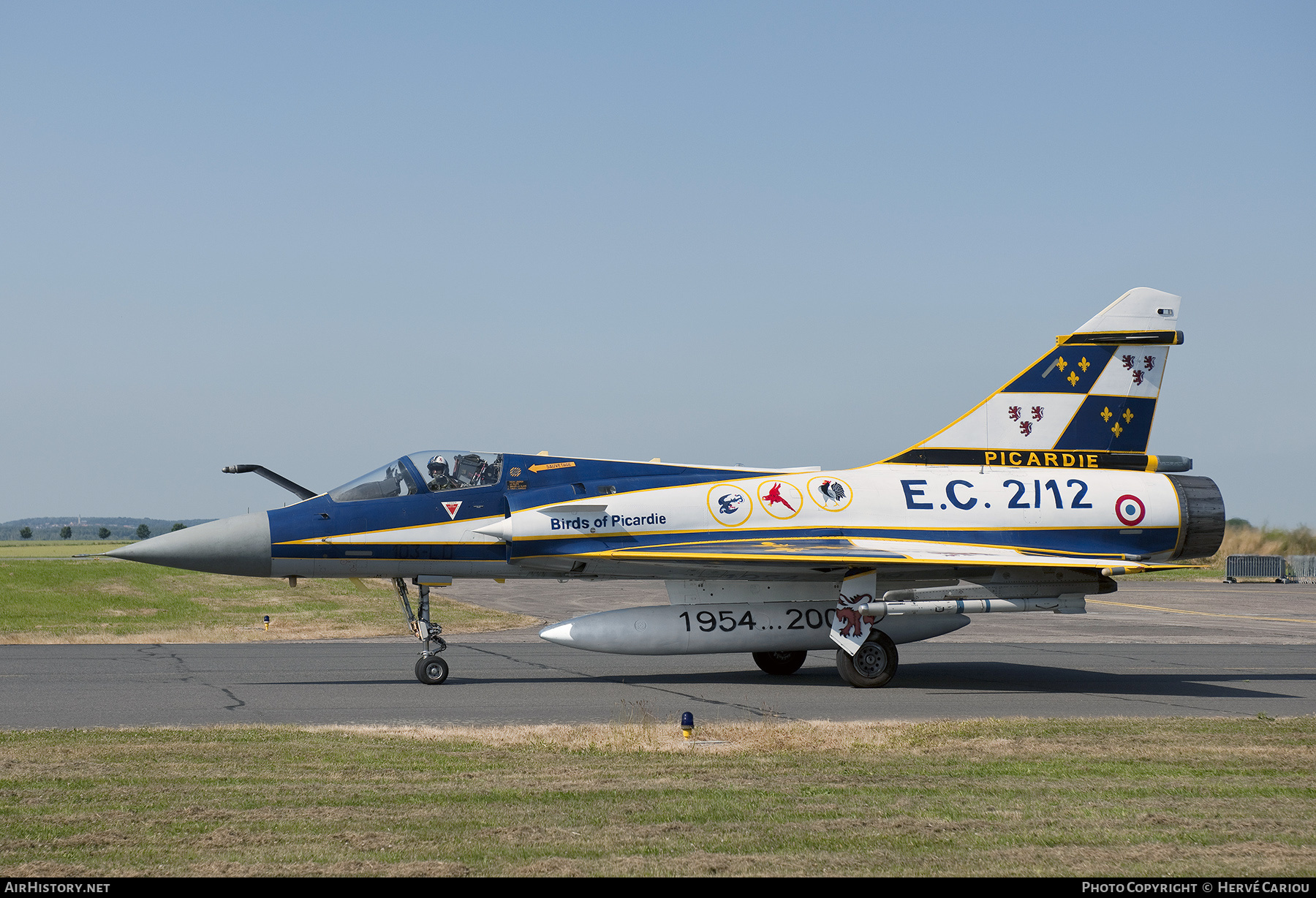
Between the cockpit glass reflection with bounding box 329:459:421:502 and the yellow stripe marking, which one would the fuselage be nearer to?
the cockpit glass reflection with bounding box 329:459:421:502

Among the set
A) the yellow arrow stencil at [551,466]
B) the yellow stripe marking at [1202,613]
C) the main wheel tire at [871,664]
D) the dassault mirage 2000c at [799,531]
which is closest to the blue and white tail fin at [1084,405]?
the dassault mirage 2000c at [799,531]

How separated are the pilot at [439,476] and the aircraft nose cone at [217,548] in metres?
2.15

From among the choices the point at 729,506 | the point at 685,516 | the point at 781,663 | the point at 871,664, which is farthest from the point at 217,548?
the point at 871,664

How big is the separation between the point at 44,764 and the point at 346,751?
2227 millimetres

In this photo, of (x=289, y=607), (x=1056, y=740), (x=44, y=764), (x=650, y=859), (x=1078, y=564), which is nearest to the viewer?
(x=650, y=859)

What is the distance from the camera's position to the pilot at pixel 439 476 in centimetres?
1527

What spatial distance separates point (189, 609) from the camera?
2911 cm

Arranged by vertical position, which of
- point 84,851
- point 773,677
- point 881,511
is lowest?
point 773,677

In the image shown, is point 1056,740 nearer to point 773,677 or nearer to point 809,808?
point 809,808

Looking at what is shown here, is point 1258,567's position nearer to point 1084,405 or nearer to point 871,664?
point 1084,405

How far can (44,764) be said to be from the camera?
8617 millimetres

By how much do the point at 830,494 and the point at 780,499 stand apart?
0.75 m

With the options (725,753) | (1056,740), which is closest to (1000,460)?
(1056,740)

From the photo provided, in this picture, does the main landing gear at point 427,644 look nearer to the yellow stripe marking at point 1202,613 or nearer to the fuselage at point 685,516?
the fuselage at point 685,516
